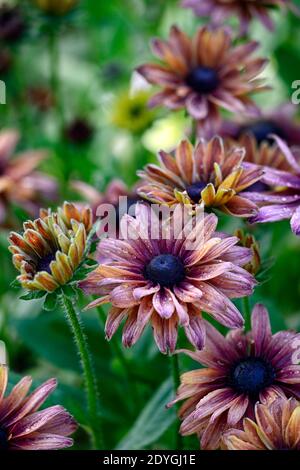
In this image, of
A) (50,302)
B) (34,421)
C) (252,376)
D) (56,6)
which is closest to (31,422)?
(34,421)

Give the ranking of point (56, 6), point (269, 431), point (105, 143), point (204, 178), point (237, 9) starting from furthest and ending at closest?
point (105, 143)
point (56, 6)
point (237, 9)
point (204, 178)
point (269, 431)

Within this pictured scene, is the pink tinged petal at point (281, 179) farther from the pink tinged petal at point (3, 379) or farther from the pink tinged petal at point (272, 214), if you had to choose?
the pink tinged petal at point (3, 379)

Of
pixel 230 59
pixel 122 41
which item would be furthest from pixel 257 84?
pixel 122 41

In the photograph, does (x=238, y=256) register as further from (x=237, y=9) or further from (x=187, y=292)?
(x=237, y=9)

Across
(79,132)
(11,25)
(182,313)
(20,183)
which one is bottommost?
(182,313)

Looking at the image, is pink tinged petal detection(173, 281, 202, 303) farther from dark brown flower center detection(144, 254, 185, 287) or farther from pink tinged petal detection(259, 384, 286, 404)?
pink tinged petal detection(259, 384, 286, 404)

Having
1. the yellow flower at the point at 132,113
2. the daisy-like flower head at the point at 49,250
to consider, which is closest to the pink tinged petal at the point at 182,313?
the daisy-like flower head at the point at 49,250
